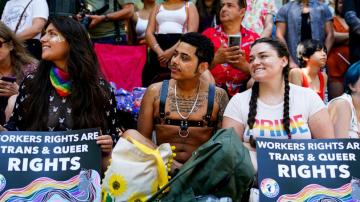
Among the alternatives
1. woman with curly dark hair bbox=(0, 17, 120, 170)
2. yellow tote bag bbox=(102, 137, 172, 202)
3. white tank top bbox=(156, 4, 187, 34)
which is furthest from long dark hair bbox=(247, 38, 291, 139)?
white tank top bbox=(156, 4, 187, 34)

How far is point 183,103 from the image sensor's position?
5.25 m

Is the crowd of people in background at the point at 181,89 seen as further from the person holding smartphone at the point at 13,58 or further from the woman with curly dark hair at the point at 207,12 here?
the woman with curly dark hair at the point at 207,12

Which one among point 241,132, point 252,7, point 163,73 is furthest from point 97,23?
→ point 241,132

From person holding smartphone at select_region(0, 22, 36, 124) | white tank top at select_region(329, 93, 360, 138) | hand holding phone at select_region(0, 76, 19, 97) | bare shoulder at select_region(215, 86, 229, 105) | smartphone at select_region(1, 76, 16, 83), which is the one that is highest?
person holding smartphone at select_region(0, 22, 36, 124)

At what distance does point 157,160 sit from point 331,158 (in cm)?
118

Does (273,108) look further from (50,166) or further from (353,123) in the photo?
(50,166)

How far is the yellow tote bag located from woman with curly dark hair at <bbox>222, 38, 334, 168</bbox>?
817 mm

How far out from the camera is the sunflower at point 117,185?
4191 mm

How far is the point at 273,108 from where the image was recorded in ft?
16.1

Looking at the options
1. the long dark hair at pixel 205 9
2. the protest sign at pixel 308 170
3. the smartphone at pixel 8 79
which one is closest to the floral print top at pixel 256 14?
the long dark hair at pixel 205 9

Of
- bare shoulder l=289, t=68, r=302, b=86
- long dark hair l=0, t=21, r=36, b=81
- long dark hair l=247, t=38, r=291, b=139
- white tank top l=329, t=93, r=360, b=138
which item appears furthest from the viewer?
bare shoulder l=289, t=68, r=302, b=86

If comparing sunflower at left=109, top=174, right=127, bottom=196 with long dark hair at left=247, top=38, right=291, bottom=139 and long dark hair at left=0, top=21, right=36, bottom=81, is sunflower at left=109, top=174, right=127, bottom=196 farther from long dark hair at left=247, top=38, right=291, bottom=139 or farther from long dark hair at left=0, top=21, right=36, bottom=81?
long dark hair at left=0, top=21, right=36, bottom=81

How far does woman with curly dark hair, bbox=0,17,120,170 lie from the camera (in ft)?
15.9

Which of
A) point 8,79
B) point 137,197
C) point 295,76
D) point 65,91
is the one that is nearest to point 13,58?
point 8,79
